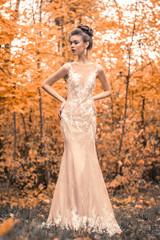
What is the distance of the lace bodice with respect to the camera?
3.47 m

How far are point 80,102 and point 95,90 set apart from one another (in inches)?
162

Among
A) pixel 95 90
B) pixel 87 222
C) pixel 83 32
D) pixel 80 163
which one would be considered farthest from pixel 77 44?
pixel 95 90

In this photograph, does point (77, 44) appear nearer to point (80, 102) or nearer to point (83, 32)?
point (83, 32)

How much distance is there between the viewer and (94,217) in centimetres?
327

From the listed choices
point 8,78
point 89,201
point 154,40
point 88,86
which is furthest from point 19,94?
point 154,40

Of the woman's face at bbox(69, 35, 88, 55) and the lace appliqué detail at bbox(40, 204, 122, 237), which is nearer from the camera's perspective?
the lace appliqué detail at bbox(40, 204, 122, 237)

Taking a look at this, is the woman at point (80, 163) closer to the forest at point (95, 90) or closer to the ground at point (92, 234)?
the ground at point (92, 234)

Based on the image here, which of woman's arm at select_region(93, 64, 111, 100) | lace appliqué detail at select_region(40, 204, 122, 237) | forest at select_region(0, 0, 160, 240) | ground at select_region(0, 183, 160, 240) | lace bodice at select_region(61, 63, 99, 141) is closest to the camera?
ground at select_region(0, 183, 160, 240)

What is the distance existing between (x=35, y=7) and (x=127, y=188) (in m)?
4.83

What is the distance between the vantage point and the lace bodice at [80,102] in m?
3.47

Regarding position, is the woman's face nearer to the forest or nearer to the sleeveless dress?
the sleeveless dress

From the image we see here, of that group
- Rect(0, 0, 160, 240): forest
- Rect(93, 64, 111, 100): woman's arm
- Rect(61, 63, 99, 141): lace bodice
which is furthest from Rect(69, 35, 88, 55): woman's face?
Rect(0, 0, 160, 240): forest

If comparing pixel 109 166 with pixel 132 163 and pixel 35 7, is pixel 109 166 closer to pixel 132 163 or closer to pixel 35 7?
→ pixel 132 163

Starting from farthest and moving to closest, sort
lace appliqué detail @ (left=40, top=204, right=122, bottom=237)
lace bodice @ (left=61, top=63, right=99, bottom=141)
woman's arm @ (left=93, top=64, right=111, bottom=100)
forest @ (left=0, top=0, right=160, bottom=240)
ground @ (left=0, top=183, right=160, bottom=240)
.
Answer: forest @ (left=0, top=0, right=160, bottom=240) < woman's arm @ (left=93, top=64, right=111, bottom=100) < lace bodice @ (left=61, top=63, right=99, bottom=141) < lace appliqué detail @ (left=40, top=204, right=122, bottom=237) < ground @ (left=0, top=183, right=160, bottom=240)
